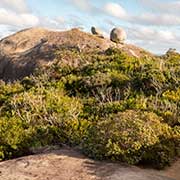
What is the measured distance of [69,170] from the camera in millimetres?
9484

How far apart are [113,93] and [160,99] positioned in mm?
3116

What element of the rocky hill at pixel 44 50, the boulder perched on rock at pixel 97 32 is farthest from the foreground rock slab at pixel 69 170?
the boulder perched on rock at pixel 97 32

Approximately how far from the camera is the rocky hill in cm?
2819

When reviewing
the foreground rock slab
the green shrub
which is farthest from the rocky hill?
the foreground rock slab

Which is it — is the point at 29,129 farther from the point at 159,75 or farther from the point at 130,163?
the point at 159,75

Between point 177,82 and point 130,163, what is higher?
point 177,82

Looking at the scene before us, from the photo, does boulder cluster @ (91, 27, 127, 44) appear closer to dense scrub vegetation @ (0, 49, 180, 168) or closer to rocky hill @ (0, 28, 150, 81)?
rocky hill @ (0, 28, 150, 81)

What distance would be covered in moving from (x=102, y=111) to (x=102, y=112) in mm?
90

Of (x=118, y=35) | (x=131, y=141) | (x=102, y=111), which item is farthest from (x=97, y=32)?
(x=131, y=141)

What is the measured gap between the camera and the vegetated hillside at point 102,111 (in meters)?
10.4

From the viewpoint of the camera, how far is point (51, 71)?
2328 cm

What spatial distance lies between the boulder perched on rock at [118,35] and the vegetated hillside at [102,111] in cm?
685

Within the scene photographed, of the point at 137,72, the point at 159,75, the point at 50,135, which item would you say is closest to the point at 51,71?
the point at 137,72

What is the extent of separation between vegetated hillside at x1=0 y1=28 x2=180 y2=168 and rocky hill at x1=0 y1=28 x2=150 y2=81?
3887mm
